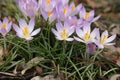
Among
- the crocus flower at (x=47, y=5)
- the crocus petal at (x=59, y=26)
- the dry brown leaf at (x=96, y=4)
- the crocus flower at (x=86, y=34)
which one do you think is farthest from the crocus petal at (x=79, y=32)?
the dry brown leaf at (x=96, y=4)

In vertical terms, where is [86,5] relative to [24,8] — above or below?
below

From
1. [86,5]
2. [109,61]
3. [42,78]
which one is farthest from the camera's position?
[86,5]

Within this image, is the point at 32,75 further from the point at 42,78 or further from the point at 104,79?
the point at 104,79

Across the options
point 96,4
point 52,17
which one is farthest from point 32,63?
point 96,4

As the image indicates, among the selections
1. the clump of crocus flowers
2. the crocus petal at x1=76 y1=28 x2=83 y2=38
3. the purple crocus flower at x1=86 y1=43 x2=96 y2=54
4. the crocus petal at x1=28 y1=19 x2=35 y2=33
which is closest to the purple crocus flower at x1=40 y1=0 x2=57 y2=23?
the clump of crocus flowers

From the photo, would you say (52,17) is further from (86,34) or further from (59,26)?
(86,34)

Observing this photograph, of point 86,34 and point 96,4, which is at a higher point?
point 86,34

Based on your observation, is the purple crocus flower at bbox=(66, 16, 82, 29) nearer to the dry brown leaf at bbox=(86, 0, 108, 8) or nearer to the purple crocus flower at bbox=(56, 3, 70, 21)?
the purple crocus flower at bbox=(56, 3, 70, 21)

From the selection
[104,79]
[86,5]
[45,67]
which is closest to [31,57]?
[45,67]
